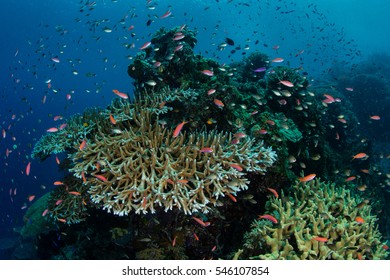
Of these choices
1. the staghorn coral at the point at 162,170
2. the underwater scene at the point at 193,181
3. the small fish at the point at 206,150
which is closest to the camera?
the staghorn coral at the point at 162,170

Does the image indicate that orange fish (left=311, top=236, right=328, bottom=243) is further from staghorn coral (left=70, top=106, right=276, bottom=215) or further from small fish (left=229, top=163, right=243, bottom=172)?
small fish (left=229, top=163, right=243, bottom=172)

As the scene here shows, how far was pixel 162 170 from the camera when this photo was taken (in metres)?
4.22

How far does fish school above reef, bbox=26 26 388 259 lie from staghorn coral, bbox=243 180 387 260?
0.7 inches

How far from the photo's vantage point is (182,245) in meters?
4.84

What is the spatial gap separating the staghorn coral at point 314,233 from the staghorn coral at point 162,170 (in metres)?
0.89

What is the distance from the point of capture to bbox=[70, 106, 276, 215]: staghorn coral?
3.96m

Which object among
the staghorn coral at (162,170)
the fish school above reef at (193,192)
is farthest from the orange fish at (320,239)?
the staghorn coral at (162,170)

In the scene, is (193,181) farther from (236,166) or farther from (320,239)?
(320,239)

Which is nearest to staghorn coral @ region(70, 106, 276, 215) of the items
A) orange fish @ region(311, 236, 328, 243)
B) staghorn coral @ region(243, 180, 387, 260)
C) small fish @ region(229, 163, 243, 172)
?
small fish @ region(229, 163, 243, 172)

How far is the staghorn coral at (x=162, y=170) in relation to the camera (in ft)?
13.0

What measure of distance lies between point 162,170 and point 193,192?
2.08 feet

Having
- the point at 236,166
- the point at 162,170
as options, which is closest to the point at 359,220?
the point at 236,166

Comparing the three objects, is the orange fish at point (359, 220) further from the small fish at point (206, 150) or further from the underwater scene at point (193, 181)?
the small fish at point (206, 150)
